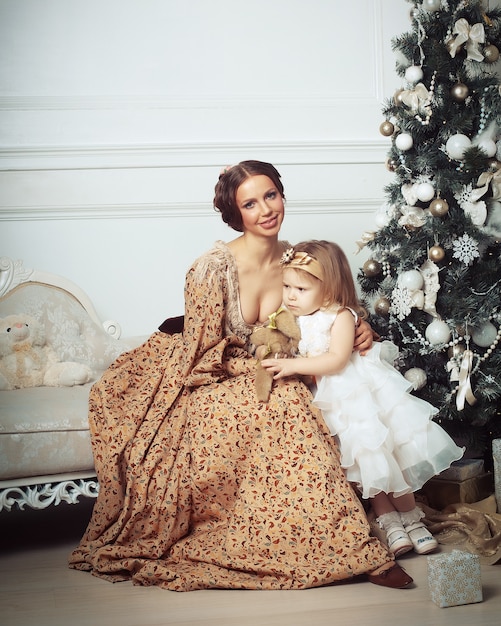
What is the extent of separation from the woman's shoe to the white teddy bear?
1.60 m

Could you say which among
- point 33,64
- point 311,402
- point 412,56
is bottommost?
point 311,402

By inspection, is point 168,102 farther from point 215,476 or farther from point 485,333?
point 215,476

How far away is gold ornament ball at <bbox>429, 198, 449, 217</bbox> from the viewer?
10.4 feet

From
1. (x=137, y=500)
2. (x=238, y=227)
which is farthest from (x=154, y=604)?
(x=238, y=227)

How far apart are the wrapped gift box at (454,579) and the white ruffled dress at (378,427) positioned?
0.36 meters

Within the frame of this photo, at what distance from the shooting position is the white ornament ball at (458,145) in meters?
3.16

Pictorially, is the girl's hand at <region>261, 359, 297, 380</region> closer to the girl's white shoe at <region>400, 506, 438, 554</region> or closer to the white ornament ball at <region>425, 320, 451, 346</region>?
the girl's white shoe at <region>400, 506, 438, 554</region>

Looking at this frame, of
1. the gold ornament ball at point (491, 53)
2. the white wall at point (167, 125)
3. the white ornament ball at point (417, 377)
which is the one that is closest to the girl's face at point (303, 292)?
the white ornament ball at point (417, 377)

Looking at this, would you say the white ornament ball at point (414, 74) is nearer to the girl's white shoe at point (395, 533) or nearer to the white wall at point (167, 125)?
the white wall at point (167, 125)

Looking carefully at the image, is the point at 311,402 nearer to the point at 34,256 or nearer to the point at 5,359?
the point at 5,359

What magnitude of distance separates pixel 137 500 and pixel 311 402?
0.69 meters

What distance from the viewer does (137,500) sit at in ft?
8.88

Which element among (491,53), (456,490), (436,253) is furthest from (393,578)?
(491,53)

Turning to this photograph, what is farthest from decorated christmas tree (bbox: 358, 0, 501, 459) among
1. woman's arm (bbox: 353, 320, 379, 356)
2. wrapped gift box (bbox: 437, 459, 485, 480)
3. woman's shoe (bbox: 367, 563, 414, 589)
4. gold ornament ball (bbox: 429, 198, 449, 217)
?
woman's shoe (bbox: 367, 563, 414, 589)
